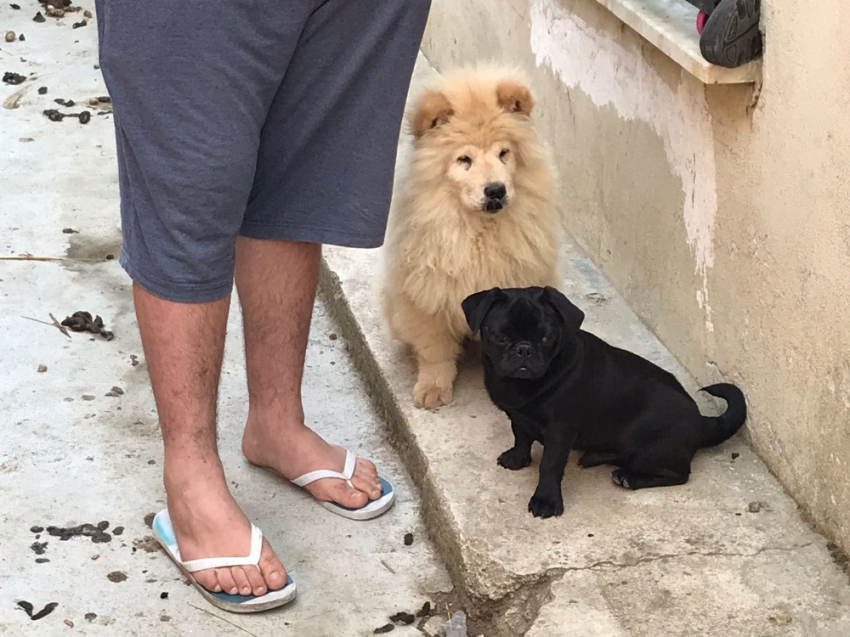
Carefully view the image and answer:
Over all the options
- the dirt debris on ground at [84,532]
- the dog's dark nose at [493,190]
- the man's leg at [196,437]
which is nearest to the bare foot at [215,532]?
the man's leg at [196,437]

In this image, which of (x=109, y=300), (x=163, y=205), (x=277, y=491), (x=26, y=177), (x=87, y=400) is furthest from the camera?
(x=26, y=177)

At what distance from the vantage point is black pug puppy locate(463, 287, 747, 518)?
2287 mm

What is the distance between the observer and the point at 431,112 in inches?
105

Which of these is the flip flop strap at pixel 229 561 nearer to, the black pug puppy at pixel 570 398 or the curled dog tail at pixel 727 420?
the black pug puppy at pixel 570 398

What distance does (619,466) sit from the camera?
244 centimetres

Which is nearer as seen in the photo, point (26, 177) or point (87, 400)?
point (87, 400)

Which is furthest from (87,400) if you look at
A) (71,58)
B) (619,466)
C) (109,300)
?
(71,58)

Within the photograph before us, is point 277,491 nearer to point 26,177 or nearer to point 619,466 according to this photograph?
point 619,466

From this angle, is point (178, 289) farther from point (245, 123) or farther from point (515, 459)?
point (515, 459)

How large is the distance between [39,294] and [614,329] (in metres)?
1.72

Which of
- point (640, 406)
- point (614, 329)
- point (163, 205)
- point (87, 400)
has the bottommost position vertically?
point (87, 400)

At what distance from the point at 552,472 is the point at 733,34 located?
37.2 inches

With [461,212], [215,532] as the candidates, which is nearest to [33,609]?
[215,532]

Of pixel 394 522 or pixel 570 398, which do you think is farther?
pixel 394 522
